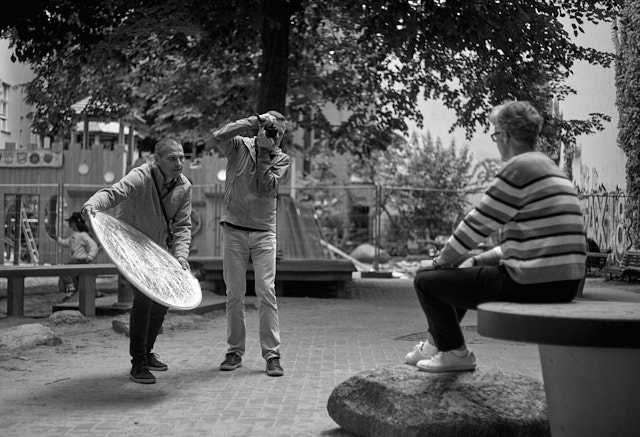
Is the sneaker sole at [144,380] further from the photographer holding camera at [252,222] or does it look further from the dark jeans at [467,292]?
the dark jeans at [467,292]

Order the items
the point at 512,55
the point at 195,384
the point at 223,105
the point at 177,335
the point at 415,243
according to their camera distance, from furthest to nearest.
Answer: the point at 415,243, the point at 223,105, the point at 512,55, the point at 177,335, the point at 195,384

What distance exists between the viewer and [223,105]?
21.9 metres

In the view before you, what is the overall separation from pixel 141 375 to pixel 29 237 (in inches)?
687

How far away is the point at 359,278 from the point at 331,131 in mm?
3782

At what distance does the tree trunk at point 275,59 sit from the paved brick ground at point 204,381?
5193 mm

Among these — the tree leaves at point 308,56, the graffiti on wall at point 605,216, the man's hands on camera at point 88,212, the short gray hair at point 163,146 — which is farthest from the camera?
the graffiti on wall at point 605,216

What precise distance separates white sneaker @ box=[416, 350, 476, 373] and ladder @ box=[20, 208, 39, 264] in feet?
63.3

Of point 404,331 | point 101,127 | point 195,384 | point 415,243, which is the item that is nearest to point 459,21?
point 404,331

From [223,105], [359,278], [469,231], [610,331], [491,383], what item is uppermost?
[223,105]

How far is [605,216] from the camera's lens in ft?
86.7

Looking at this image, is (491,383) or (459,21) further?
(459,21)

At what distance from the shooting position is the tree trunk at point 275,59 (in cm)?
1678

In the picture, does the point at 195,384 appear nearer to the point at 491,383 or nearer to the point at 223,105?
the point at 491,383

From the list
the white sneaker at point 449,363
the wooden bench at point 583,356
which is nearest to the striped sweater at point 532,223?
the wooden bench at point 583,356
